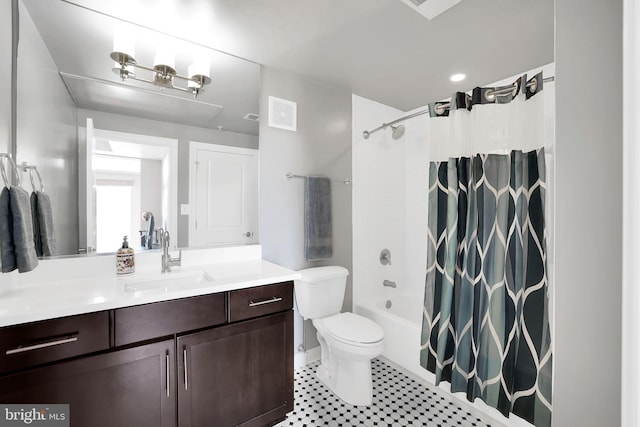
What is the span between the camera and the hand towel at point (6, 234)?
3.41 ft

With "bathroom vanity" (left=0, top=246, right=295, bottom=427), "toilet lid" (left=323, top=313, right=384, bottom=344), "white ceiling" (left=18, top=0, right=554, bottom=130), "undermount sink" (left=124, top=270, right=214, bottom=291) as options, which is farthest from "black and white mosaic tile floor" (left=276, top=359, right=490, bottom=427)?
"white ceiling" (left=18, top=0, right=554, bottom=130)

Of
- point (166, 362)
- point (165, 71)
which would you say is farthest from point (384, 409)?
point (165, 71)

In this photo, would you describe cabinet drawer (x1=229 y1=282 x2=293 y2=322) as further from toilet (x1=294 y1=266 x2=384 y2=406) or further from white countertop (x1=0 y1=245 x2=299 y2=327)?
toilet (x1=294 y1=266 x2=384 y2=406)

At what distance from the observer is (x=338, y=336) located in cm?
180

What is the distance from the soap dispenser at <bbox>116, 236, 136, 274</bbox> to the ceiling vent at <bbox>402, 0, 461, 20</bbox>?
2.00m

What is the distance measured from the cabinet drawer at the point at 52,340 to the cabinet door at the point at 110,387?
0.04 m

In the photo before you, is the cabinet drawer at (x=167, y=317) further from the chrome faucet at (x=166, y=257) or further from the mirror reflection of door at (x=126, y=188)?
the mirror reflection of door at (x=126, y=188)

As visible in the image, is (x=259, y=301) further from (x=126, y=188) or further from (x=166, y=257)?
(x=126, y=188)

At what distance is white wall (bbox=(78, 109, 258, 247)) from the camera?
61.9 inches

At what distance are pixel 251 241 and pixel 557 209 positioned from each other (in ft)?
5.95

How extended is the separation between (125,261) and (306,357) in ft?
4.99

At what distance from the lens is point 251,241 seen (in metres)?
2.08

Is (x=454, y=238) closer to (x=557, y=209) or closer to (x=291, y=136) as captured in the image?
(x=557, y=209)

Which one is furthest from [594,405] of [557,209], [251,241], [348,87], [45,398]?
[348,87]
